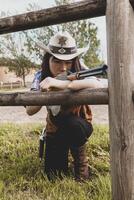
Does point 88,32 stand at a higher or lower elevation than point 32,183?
higher

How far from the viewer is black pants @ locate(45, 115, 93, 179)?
10.8ft

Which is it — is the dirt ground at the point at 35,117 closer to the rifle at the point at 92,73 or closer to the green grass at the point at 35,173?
the green grass at the point at 35,173

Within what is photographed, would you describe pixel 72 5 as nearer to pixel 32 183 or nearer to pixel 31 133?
pixel 32 183

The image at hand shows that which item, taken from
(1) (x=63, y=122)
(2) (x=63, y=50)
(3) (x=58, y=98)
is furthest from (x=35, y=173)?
(3) (x=58, y=98)

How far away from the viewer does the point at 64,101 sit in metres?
2.25

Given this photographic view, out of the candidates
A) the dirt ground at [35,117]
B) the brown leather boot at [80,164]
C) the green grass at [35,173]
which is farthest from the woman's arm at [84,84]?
the dirt ground at [35,117]

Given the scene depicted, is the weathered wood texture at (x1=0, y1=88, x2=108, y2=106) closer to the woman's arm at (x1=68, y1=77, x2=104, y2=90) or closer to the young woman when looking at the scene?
the woman's arm at (x1=68, y1=77, x2=104, y2=90)

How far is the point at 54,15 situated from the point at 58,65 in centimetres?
90

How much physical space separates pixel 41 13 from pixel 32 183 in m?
1.37

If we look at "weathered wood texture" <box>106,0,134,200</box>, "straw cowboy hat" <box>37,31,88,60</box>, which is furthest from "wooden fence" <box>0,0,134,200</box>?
"straw cowboy hat" <box>37,31,88,60</box>

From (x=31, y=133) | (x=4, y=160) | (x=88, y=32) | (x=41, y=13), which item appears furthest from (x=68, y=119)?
(x=88, y=32)

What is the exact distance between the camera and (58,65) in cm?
310

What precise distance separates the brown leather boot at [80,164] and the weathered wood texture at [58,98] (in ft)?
3.35

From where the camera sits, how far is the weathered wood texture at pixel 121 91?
6.67 feet
